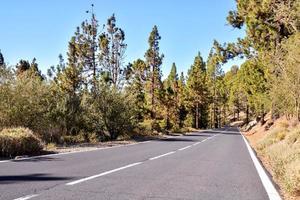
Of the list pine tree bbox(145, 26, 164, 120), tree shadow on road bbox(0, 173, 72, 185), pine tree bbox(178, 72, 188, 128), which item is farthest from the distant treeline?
pine tree bbox(178, 72, 188, 128)

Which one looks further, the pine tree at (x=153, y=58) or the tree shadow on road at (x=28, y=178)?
the pine tree at (x=153, y=58)

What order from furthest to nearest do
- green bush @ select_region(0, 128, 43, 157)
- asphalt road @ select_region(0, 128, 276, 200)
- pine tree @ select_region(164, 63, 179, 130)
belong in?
1. pine tree @ select_region(164, 63, 179, 130)
2. green bush @ select_region(0, 128, 43, 157)
3. asphalt road @ select_region(0, 128, 276, 200)

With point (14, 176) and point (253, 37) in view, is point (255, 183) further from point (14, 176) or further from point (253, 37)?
point (253, 37)

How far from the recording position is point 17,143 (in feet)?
51.2

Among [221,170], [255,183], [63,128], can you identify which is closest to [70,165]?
[221,170]

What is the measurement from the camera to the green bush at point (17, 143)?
15.0m

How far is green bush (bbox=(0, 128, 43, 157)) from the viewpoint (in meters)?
15.0

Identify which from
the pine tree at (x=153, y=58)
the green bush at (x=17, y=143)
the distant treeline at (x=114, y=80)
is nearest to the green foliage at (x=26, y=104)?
the distant treeline at (x=114, y=80)

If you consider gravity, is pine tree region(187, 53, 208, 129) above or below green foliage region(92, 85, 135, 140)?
above

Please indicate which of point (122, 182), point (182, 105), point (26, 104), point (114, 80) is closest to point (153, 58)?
point (114, 80)

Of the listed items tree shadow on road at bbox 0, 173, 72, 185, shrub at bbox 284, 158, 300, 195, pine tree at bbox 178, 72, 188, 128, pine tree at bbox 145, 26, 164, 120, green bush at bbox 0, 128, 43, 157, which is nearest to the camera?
shrub at bbox 284, 158, 300, 195

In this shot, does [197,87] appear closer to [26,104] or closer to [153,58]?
[153,58]

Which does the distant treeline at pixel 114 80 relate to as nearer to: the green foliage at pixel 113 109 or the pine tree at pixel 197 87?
the green foliage at pixel 113 109

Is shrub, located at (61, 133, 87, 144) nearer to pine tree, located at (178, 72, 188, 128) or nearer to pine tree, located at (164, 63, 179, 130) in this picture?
pine tree, located at (164, 63, 179, 130)
